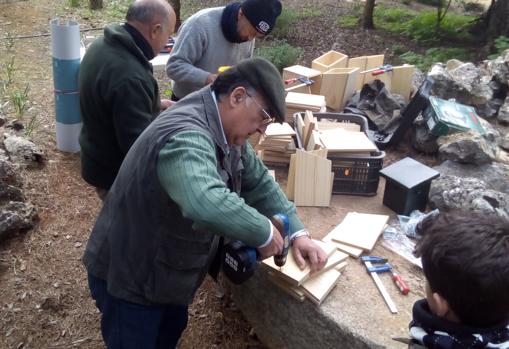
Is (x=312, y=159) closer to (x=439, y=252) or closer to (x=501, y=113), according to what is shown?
(x=439, y=252)

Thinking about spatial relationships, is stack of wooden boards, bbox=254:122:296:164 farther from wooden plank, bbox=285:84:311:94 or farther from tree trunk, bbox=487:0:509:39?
tree trunk, bbox=487:0:509:39

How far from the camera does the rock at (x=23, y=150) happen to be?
5.04 m

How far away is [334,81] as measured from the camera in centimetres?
549

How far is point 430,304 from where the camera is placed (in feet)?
5.86

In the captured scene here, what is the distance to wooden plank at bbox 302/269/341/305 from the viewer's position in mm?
2881

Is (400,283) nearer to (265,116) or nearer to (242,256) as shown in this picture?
(242,256)

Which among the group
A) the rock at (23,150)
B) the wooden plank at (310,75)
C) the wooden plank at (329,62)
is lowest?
the rock at (23,150)

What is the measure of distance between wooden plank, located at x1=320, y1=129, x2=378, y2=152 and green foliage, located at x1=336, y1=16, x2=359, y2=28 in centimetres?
773

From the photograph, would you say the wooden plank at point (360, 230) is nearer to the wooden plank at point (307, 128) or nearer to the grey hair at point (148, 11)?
the wooden plank at point (307, 128)

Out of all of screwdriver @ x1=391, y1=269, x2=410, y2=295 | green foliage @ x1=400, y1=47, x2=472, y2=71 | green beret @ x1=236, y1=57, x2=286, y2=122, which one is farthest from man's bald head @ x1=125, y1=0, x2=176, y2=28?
green foliage @ x1=400, y1=47, x2=472, y2=71

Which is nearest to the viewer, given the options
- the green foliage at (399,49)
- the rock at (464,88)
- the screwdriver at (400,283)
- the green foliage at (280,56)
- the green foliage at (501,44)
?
the screwdriver at (400,283)

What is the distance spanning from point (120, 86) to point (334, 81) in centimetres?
298

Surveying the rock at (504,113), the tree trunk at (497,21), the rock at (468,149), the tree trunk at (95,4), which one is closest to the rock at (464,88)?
the rock at (504,113)

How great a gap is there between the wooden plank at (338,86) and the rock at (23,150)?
10.00 feet
